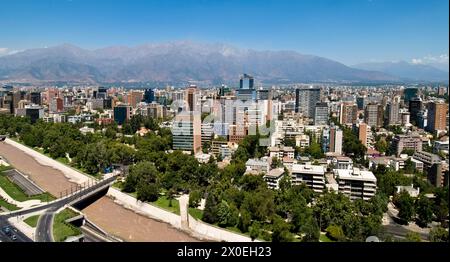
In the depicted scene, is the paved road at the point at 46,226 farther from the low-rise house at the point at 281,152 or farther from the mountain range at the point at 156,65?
the low-rise house at the point at 281,152

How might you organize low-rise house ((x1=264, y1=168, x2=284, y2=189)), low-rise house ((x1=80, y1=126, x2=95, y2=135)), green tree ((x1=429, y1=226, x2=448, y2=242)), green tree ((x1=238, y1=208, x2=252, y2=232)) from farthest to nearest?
1. low-rise house ((x1=80, y1=126, x2=95, y2=135))
2. low-rise house ((x1=264, y1=168, x2=284, y2=189))
3. green tree ((x1=238, y1=208, x2=252, y2=232))
4. green tree ((x1=429, y1=226, x2=448, y2=242))

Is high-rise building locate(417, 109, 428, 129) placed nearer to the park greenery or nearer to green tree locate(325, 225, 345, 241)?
the park greenery

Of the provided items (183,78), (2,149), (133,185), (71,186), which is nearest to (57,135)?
(2,149)

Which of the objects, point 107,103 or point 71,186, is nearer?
point 71,186

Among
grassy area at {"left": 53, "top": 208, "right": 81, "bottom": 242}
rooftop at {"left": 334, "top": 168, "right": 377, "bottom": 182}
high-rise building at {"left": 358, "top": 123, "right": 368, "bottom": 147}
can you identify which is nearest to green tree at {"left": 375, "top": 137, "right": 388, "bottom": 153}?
high-rise building at {"left": 358, "top": 123, "right": 368, "bottom": 147}
